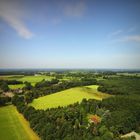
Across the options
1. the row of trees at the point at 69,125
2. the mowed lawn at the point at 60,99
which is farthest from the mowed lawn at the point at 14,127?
the mowed lawn at the point at 60,99

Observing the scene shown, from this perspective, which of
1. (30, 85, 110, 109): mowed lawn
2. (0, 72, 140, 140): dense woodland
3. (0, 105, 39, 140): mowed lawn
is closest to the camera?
(0, 72, 140, 140): dense woodland

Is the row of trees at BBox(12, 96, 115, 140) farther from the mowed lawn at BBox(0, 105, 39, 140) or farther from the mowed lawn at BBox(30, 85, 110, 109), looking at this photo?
the mowed lawn at BBox(30, 85, 110, 109)

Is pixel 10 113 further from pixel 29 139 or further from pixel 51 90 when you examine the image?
pixel 51 90

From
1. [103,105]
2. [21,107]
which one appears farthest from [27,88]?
[103,105]

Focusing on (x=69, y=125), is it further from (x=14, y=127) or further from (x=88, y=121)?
(x=14, y=127)

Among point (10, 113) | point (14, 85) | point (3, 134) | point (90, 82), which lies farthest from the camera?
point (90, 82)

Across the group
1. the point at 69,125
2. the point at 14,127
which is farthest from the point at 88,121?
the point at 14,127

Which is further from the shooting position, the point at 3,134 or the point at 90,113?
the point at 90,113

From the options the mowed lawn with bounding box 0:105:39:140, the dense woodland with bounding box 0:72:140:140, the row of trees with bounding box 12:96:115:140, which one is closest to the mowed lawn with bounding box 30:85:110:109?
the dense woodland with bounding box 0:72:140:140

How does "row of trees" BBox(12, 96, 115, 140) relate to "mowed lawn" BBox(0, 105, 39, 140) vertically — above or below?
above
